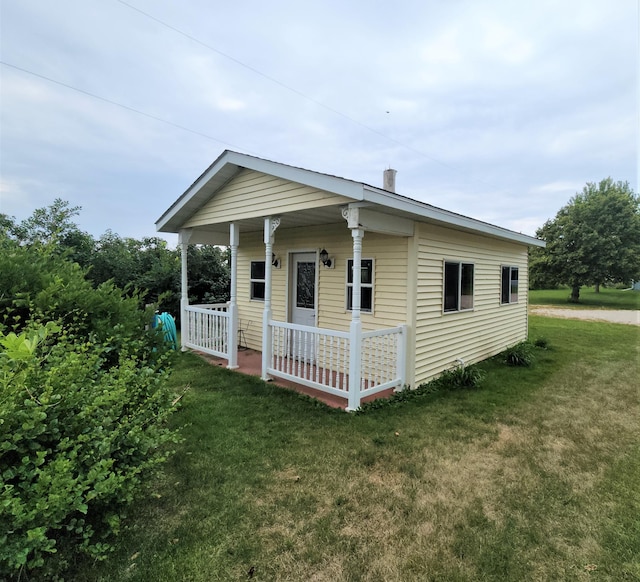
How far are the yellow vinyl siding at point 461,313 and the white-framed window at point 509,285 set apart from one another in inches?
6.4

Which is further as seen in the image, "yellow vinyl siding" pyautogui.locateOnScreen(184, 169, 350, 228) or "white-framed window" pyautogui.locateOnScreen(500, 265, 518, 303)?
"white-framed window" pyautogui.locateOnScreen(500, 265, 518, 303)

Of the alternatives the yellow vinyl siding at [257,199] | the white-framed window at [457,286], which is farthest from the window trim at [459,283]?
the yellow vinyl siding at [257,199]

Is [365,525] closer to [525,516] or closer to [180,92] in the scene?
[525,516]

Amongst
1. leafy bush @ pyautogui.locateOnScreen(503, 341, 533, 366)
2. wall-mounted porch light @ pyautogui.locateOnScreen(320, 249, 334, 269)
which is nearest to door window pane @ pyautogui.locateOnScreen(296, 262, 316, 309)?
wall-mounted porch light @ pyautogui.locateOnScreen(320, 249, 334, 269)

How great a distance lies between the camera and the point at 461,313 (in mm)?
6559

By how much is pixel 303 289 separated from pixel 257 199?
6.84ft

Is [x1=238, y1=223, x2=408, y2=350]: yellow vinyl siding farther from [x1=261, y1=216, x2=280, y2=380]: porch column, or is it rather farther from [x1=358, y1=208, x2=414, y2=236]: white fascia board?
[x1=261, y1=216, x2=280, y2=380]: porch column

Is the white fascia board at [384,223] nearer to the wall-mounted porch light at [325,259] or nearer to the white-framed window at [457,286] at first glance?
the white-framed window at [457,286]

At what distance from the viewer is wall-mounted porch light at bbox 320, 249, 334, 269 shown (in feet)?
20.5

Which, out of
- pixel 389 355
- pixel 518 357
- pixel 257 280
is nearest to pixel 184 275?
pixel 257 280

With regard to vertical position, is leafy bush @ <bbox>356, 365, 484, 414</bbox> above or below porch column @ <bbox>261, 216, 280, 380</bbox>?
below

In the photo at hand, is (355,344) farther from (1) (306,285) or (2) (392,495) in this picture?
(1) (306,285)

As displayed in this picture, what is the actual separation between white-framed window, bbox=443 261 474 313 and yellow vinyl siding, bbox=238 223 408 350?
114 cm

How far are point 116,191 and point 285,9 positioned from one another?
7971 millimetres
